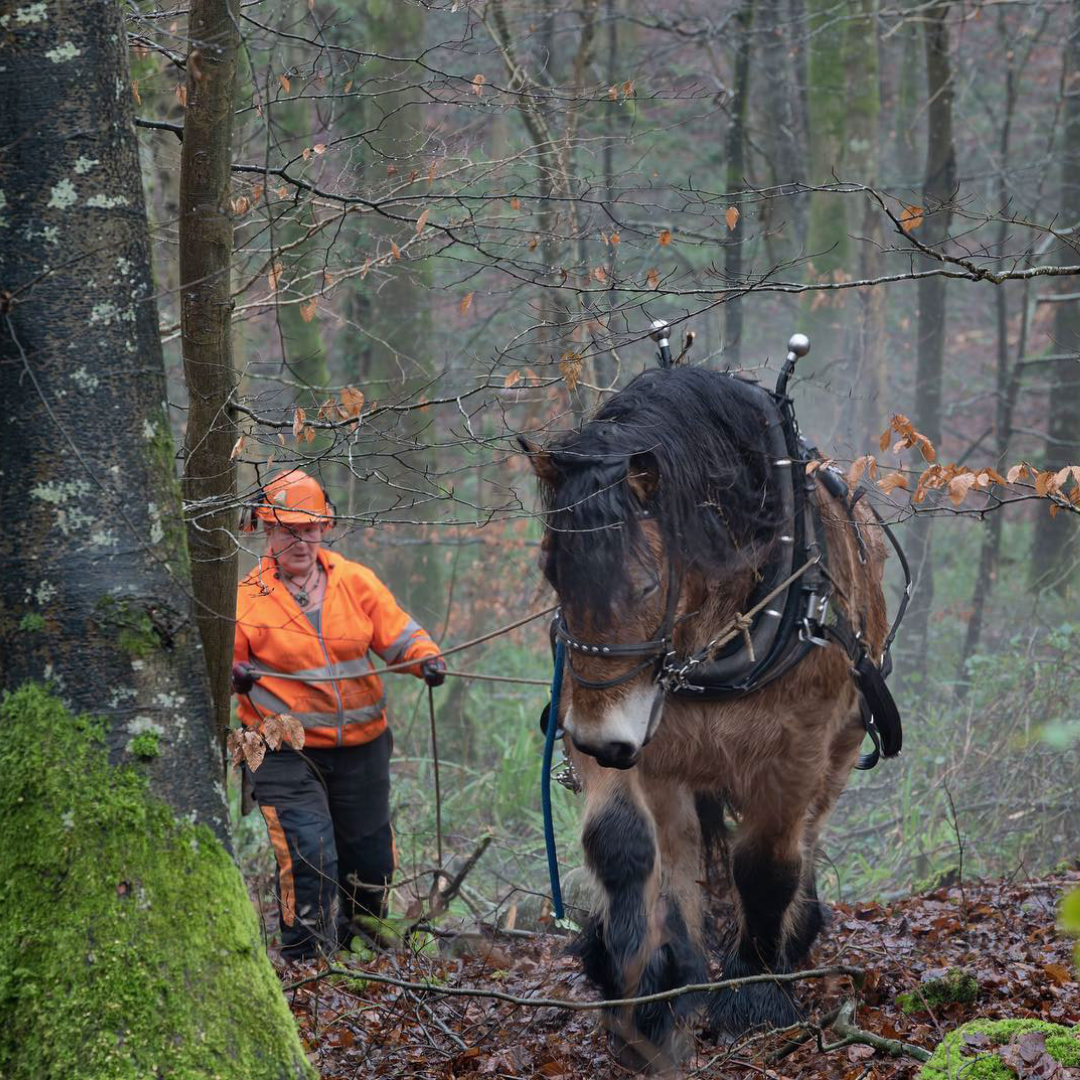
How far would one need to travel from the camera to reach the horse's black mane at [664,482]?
3.78 meters

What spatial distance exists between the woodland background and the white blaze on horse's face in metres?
0.68

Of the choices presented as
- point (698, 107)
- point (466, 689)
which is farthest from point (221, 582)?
point (698, 107)

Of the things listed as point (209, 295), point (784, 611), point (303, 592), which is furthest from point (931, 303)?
point (209, 295)

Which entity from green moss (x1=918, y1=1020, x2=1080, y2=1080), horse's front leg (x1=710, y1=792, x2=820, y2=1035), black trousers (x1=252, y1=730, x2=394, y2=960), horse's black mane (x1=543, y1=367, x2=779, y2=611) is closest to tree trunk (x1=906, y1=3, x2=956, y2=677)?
black trousers (x1=252, y1=730, x2=394, y2=960)

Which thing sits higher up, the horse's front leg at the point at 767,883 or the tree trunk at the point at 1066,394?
the tree trunk at the point at 1066,394

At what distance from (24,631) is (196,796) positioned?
0.49 m

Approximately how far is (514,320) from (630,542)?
37.2 ft

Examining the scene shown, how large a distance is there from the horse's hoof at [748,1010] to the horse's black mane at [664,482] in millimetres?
1519

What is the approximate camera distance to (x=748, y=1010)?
4.43 metres

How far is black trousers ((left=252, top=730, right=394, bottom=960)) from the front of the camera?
5.46 meters

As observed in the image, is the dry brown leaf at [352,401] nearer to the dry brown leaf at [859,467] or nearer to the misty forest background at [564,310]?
the misty forest background at [564,310]

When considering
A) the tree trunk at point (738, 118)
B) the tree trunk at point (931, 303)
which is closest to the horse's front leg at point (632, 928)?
the tree trunk at point (738, 118)

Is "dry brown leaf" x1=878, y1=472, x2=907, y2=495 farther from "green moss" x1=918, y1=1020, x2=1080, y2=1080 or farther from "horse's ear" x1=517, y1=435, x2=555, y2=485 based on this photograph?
"green moss" x1=918, y1=1020, x2=1080, y2=1080

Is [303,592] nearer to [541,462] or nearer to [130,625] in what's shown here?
[541,462]
